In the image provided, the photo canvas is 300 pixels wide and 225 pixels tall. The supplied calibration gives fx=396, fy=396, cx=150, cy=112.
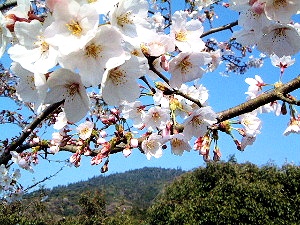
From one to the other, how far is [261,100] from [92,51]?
0.78 metres

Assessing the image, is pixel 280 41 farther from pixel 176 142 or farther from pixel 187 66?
pixel 176 142

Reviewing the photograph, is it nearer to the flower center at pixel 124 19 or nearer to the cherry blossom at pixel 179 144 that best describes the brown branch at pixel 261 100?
the cherry blossom at pixel 179 144

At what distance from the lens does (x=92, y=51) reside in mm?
766

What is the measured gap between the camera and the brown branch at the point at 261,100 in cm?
132

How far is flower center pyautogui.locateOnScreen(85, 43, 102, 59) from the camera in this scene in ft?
2.48

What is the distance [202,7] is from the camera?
14.3 ft

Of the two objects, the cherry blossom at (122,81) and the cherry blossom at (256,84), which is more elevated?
the cherry blossom at (256,84)

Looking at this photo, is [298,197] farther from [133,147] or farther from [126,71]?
[126,71]

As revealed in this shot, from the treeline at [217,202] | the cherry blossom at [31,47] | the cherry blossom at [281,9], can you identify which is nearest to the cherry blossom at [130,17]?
the cherry blossom at [31,47]

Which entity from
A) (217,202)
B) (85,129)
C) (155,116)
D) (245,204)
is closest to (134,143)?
(155,116)

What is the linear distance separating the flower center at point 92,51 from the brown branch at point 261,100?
76 centimetres

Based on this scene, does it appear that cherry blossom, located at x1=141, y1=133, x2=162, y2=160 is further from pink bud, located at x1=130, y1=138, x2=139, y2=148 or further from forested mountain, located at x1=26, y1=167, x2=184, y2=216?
forested mountain, located at x1=26, y1=167, x2=184, y2=216

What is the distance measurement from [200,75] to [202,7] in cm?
339

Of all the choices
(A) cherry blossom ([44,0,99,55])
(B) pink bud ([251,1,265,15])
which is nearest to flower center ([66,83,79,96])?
(A) cherry blossom ([44,0,99,55])
